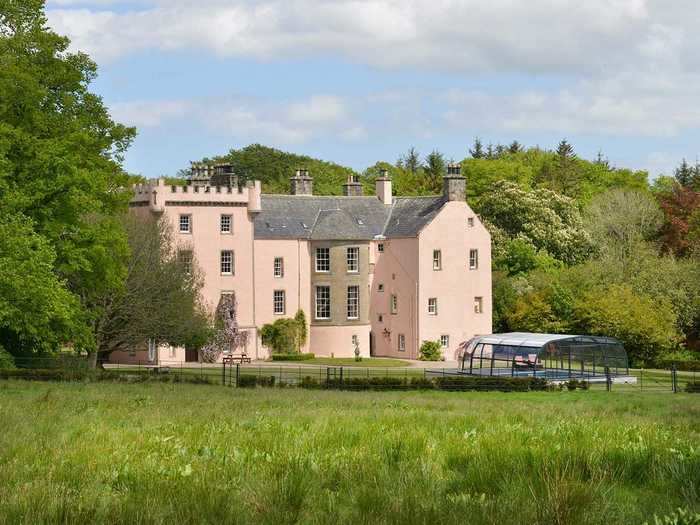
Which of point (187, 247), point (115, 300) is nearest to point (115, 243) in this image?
point (115, 300)

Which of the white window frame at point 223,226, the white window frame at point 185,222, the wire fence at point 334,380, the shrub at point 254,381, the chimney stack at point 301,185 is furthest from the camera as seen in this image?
the chimney stack at point 301,185

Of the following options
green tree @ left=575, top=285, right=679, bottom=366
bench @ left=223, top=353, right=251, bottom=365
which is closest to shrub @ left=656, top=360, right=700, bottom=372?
green tree @ left=575, top=285, right=679, bottom=366

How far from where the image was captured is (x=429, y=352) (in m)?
66.9

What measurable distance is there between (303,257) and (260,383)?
27.0 metres

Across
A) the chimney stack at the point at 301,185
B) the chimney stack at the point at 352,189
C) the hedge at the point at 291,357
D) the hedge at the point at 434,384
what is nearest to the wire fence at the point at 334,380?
the hedge at the point at 434,384

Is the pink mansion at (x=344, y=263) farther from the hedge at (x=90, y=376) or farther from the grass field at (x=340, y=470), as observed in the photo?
the grass field at (x=340, y=470)

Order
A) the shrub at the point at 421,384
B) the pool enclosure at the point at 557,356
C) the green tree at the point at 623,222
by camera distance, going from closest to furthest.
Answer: the shrub at the point at 421,384 → the pool enclosure at the point at 557,356 → the green tree at the point at 623,222

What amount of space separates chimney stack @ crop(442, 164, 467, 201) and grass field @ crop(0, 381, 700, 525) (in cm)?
5109

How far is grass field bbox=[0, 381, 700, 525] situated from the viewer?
29.2 feet

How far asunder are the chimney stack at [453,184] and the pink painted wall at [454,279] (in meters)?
0.40

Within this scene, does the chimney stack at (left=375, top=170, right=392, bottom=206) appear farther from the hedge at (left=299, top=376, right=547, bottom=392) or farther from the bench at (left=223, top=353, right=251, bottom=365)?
the hedge at (left=299, top=376, right=547, bottom=392)

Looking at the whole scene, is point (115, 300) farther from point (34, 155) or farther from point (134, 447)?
point (134, 447)

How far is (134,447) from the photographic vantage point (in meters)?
12.8

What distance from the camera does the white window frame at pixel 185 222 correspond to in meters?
64.1
